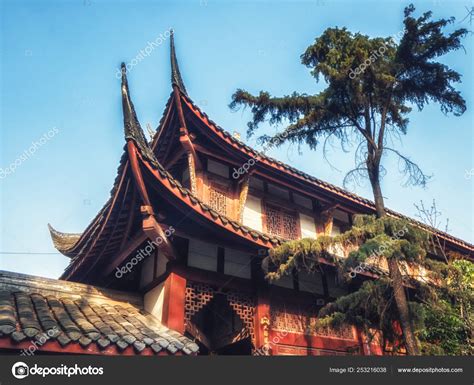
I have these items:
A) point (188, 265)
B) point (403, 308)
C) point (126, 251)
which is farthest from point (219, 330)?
point (403, 308)

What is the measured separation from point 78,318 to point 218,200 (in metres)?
3.87

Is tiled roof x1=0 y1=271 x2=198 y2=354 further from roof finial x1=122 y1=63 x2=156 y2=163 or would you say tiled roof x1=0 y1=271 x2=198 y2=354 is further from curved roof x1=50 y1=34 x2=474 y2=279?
roof finial x1=122 y1=63 x2=156 y2=163

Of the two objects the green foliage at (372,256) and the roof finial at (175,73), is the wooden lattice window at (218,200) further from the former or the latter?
the green foliage at (372,256)

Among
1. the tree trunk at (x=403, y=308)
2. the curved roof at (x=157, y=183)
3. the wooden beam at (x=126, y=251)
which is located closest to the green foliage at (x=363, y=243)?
the tree trunk at (x=403, y=308)

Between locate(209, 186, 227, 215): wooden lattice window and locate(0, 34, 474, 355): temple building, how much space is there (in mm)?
31

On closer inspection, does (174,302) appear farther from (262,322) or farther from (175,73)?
(175,73)

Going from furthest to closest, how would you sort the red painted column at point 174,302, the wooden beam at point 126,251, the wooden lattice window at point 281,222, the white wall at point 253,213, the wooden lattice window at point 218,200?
the wooden lattice window at point 281,222 → the white wall at point 253,213 → the wooden lattice window at point 218,200 → the wooden beam at point 126,251 → the red painted column at point 174,302

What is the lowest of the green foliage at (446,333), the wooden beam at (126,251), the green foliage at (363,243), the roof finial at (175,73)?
the green foliage at (446,333)

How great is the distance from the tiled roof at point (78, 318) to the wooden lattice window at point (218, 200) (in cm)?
245

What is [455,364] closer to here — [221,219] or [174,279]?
[221,219]

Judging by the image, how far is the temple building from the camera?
566cm

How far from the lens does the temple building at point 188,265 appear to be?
5656 millimetres

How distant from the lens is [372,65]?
7.20 metres

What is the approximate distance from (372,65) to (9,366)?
709cm
